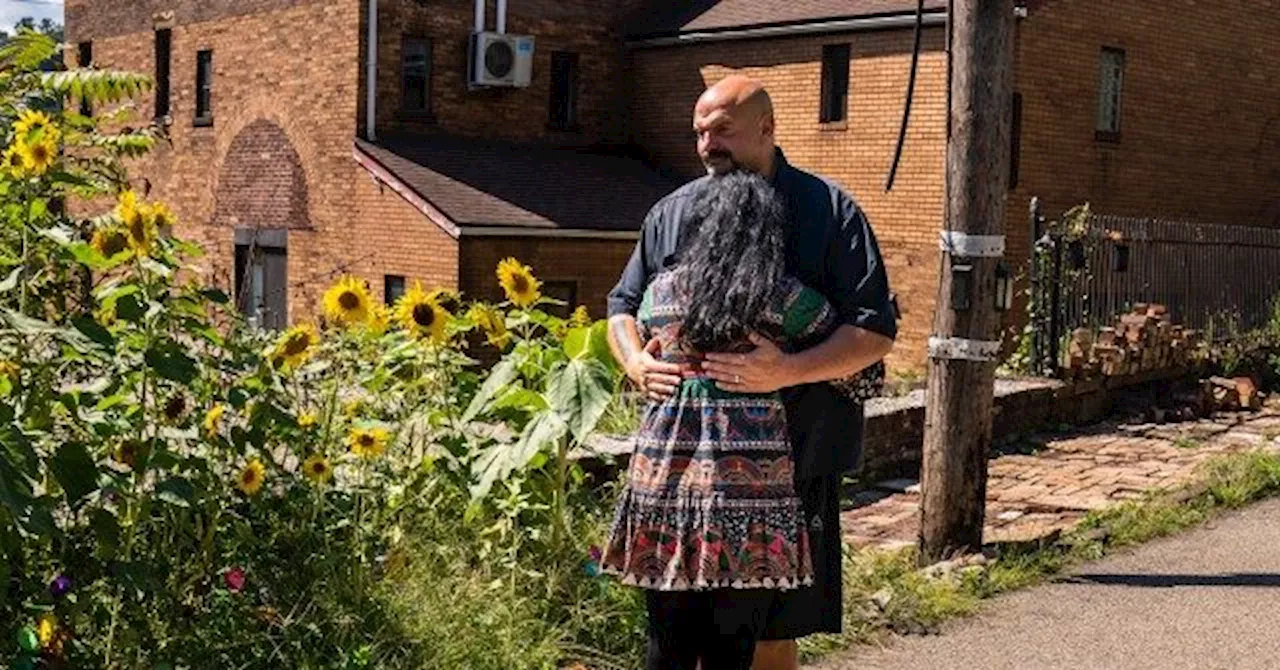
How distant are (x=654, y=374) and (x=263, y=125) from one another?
20324mm

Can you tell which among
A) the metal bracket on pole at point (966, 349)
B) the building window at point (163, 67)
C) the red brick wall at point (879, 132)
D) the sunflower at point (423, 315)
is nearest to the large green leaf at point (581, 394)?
the sunflower at point (423, 315)

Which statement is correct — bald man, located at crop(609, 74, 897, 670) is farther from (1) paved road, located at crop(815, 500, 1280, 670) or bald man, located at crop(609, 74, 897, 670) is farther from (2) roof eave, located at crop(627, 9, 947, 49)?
(2) roof eave, located at crop(627, 9, 947, 49)

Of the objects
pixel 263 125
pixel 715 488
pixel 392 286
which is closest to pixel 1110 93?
pixel 392 286

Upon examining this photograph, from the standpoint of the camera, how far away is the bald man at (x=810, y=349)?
385 centimetres

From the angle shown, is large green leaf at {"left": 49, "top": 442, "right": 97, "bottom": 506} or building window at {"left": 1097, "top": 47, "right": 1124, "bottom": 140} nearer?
large green leaf at {"left": 49, "top": 442, "right": 97, "bottom": 506}

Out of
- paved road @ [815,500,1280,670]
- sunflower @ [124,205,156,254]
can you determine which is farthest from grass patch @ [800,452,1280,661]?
sunflower @ [124,205,156,254]

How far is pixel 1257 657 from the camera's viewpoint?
592 centimetres

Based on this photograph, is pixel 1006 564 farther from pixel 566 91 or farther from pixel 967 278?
pixel 566 91

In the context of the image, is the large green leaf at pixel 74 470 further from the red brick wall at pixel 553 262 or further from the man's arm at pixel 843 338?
the red brick wall at pixel 553 262

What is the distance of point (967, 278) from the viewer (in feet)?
23.1

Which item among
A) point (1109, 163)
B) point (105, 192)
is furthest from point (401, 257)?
point (105, 192)

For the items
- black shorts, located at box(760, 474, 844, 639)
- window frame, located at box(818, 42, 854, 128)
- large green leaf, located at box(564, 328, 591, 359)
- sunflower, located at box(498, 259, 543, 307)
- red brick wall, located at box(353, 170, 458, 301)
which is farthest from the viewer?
window frame, located at box(818, 42, 854, 128)

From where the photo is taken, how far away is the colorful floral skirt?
3760mm

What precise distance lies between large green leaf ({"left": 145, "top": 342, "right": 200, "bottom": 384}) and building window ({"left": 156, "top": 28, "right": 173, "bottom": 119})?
74.0 ft
